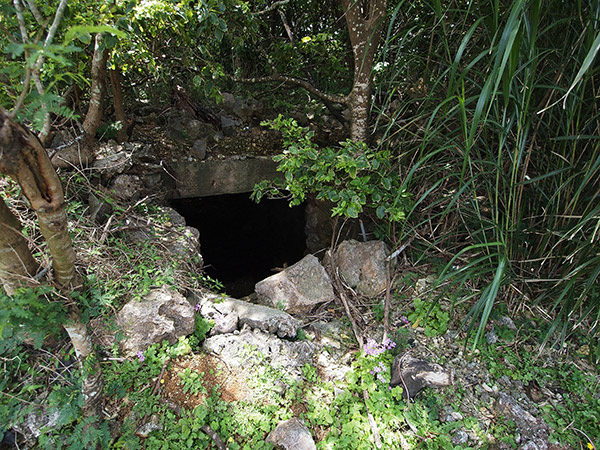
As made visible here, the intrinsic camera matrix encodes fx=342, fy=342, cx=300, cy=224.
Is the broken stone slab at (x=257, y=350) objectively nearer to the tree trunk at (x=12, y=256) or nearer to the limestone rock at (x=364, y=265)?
the limestone rock at (x=364, y=265)

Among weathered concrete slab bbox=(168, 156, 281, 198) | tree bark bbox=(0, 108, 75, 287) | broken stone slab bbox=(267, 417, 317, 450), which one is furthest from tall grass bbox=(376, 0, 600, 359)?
tree bark bbox=(0, 108, 75, 287)

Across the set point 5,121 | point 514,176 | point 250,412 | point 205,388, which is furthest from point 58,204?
point 514,176

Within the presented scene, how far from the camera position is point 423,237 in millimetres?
2432

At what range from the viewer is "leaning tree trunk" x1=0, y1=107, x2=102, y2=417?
3.01 ft

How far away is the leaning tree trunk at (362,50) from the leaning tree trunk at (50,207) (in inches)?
73.8

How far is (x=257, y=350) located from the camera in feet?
6.07

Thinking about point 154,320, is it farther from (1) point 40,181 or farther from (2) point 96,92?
(2) point 96,92

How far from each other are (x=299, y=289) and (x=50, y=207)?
62.2 inches

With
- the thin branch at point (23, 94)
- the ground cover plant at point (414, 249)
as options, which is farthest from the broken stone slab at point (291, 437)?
the thin branch at point (23, 94)

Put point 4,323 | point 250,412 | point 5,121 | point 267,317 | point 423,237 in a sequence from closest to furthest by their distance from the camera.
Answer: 1. point 5,121
2. point 4,323
3. point 250,412
4. point 267,317
5. point 423,237

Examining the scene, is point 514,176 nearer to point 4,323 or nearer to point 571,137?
point 571,137

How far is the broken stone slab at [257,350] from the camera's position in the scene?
71.3 inches

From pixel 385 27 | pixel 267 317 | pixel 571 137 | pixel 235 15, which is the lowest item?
pixel 267 317

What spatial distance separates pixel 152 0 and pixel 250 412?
2.03 m
